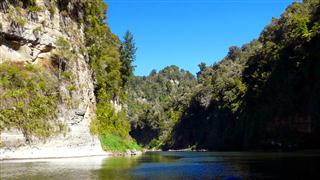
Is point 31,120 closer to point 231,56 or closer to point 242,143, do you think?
point 242,143

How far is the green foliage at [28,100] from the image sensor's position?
143 feet

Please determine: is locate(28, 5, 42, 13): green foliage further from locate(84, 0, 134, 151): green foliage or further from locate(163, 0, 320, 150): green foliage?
locate(163, 0, 320, 150): green foliage

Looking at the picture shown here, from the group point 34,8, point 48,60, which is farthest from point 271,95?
point 34,8

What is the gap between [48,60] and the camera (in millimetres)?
52375

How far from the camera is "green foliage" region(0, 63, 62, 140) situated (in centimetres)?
4356

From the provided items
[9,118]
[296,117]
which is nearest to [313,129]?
[296,117]

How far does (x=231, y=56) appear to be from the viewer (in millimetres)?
154250

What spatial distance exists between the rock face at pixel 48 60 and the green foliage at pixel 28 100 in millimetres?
959

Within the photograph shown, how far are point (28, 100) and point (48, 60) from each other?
7820mm

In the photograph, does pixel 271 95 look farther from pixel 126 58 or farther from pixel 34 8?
pixel 34 8

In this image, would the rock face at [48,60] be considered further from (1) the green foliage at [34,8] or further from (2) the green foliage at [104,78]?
(2) the green foliage at [104,78]

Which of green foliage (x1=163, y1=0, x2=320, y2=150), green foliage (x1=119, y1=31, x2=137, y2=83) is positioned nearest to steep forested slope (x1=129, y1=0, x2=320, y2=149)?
green foliage (x1=163, y1=0, x2=320, y2=150)

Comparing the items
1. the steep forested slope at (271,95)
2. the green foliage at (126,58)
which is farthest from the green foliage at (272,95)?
the green foliage at (126,58)

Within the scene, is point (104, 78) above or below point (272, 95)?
above
